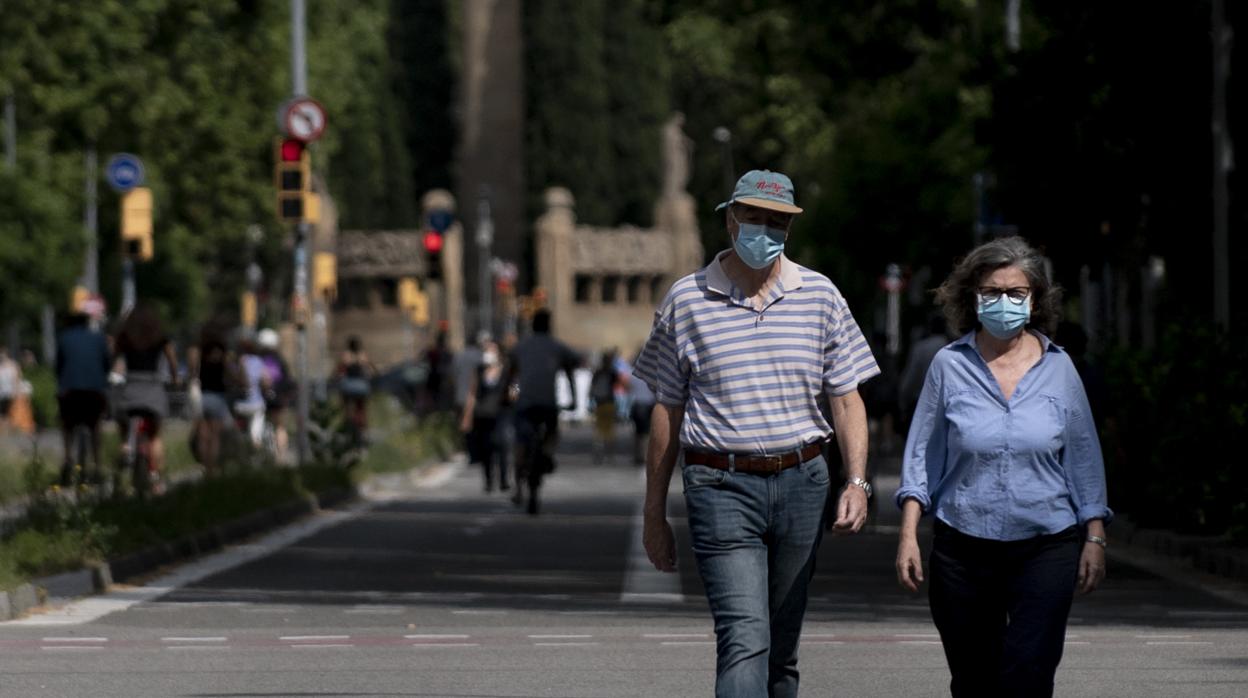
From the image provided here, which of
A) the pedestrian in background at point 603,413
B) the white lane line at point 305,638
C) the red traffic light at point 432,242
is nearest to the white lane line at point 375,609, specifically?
the white lane line at point 305,638

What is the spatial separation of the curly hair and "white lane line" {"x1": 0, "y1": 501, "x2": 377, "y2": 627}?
7.57m

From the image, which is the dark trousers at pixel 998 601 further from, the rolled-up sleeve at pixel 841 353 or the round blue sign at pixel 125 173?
the round blue sign at pixel 125 173

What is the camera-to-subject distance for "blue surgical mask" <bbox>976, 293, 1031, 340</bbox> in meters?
7.96

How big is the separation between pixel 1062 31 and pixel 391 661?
49.2 ft

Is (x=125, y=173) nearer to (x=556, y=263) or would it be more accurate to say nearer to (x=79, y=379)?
(x=79, y=379)

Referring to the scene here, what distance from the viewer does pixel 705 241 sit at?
328 ft

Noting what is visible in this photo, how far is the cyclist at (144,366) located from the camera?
84.8 feet

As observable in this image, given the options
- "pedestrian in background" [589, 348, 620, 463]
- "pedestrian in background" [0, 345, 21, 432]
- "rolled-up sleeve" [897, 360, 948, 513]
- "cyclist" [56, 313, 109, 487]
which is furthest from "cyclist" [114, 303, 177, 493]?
"pedestrian in background" [0, 345, 21, 432]

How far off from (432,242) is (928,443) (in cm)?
3404

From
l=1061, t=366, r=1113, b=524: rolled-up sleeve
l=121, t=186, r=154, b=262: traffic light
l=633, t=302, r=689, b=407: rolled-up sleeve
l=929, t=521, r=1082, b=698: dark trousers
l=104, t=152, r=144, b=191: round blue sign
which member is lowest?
l=929, t=521, r=1082, b=698: dark trousers

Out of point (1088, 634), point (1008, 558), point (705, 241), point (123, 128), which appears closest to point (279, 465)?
point (1088, 634)

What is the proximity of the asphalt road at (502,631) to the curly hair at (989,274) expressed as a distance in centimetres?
347

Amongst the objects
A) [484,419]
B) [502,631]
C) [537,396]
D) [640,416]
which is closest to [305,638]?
[502,631]

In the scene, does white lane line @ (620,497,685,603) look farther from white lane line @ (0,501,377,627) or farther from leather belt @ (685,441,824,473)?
leather belt @ (685,441,824,473)
